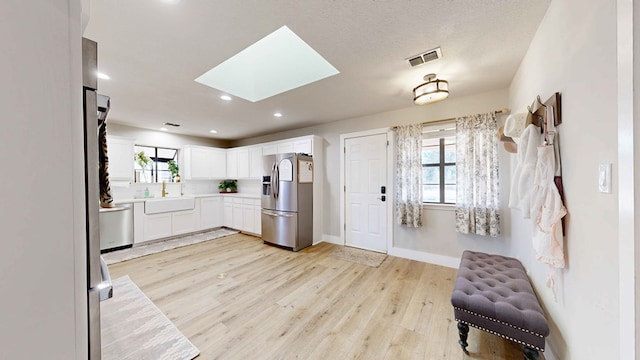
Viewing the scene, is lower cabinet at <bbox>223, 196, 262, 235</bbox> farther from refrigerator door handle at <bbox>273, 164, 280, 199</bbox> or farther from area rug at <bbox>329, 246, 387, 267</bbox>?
area rug at <bbox>329, 246, 387, 267</bbox>

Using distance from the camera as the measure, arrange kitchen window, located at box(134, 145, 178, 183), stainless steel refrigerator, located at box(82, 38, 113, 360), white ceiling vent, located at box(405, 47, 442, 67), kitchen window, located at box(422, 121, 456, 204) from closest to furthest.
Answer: stainless steel refrigerator, located at box(82, 38, 113, 360)
white ceiling vent, located at box(405, 47, 442, 67)
kitchen window, located at box(422, 121, 456, 204)
kitchen window, located at box(134, 145, 178, 183)

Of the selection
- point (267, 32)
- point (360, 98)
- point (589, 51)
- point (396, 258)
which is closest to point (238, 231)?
point (396, 258)

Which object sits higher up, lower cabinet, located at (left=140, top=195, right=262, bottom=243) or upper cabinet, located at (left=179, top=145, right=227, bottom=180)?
upper cabinet, located at (left=179, top=145, right=227, bottom=180)

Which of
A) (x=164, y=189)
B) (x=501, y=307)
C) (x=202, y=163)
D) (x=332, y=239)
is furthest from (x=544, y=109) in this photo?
(x=164, y=189)

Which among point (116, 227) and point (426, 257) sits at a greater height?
point (116, 227)

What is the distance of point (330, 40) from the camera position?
179 cm

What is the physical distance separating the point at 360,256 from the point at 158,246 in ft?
12.2

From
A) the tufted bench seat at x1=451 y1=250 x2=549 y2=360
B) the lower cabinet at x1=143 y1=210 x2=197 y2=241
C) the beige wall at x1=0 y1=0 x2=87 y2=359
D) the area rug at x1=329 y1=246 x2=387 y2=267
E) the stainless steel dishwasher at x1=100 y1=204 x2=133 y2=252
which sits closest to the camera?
the beige wall at x1=0 y1=0 x2=87 y2=359

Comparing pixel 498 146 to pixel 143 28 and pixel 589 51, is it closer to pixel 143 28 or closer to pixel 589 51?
pixel 589 51

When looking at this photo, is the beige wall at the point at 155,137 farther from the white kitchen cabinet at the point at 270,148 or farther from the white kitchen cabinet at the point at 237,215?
the white kitchen cabinet at the point at 270,148

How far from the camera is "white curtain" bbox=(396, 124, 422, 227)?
3264 mm

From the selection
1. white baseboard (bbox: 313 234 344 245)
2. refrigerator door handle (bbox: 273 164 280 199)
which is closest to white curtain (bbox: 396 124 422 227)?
white baseboard (bbox: 313 234 344 245)

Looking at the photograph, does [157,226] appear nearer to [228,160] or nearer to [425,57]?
[228,160]

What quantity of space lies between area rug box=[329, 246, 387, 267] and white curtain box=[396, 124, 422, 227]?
0.66 m
